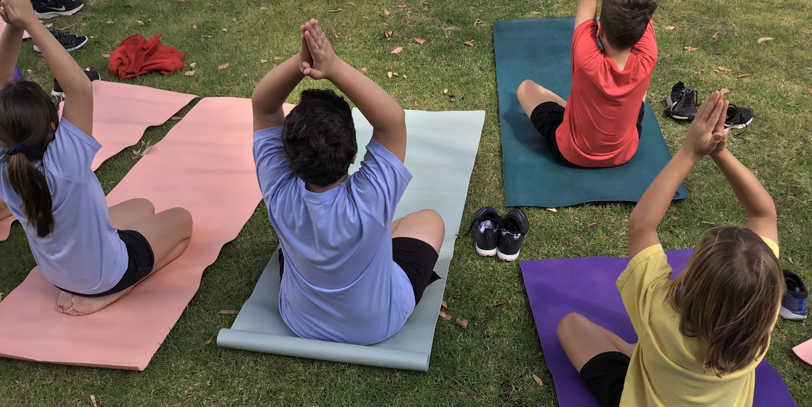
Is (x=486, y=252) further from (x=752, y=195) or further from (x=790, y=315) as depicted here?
(x=790, y=315)

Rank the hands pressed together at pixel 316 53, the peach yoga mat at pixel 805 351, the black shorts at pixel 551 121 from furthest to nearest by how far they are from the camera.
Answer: the black shorts at pixel 551 121
the peach yoga mat at pixel 805 351
the hands pressed together at pixel 316 53

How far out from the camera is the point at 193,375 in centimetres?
303

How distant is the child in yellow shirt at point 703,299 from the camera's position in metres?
1.86

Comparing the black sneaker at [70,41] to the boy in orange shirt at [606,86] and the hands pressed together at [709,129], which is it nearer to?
the boy in orange shirt at [606,86]

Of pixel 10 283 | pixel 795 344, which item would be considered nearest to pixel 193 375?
pixel 10 283

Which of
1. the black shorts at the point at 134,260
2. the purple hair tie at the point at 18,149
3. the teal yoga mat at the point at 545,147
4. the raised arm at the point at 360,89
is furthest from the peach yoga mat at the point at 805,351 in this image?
the purple hair tie at the point at 18,149

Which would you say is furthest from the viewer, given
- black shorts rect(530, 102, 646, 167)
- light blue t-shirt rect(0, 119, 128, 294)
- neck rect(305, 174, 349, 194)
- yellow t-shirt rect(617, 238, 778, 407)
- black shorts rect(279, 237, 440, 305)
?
black shorts rect(530, 102, 646, 167)

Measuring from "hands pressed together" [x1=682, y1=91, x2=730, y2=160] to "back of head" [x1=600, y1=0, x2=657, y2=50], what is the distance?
1.68 m

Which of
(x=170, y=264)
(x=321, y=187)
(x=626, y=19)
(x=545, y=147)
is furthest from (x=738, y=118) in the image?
(x=170, y=264)

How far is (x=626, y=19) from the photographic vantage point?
3521mm

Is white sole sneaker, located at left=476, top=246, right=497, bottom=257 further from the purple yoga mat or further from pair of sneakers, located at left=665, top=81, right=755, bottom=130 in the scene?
pair of sneakers, located at left=665, top=81, right=755, bottom=130

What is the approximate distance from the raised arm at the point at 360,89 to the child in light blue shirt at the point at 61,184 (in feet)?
4.74

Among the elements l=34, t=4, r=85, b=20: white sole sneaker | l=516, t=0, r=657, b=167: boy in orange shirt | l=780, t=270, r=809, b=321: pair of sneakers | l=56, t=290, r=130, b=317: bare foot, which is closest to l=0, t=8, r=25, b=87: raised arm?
l=56, t=290, r=130, b=317: bare foot

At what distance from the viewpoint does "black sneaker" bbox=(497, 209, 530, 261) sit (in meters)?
3.52
